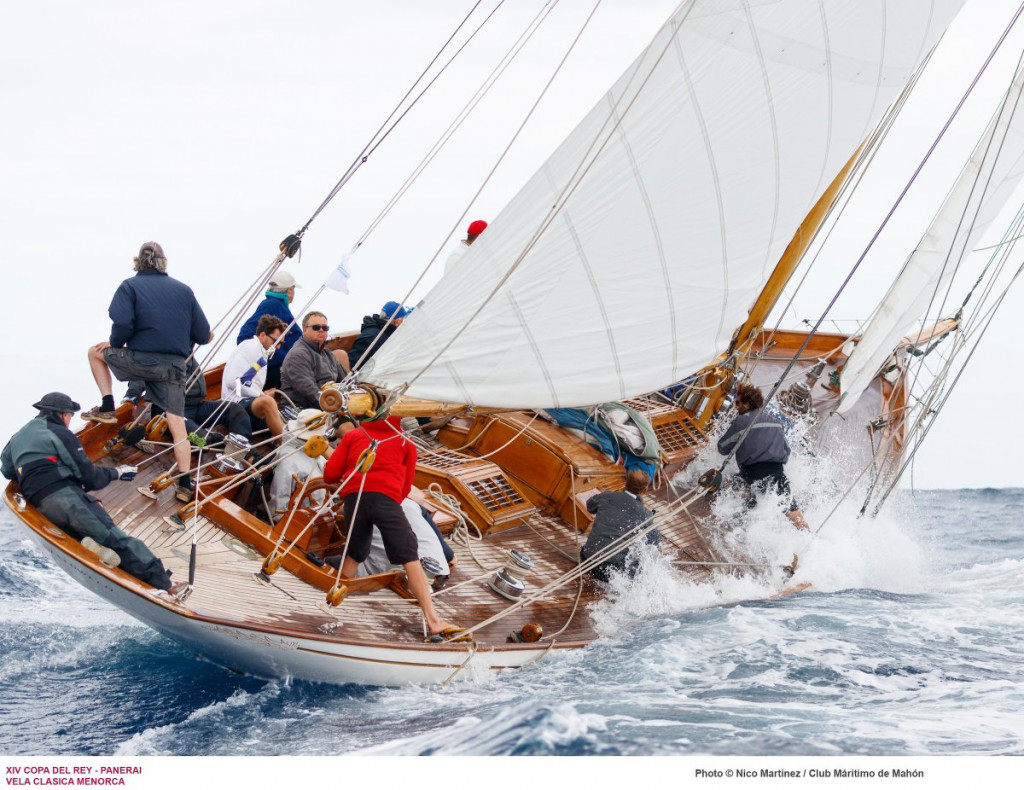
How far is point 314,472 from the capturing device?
7.45m

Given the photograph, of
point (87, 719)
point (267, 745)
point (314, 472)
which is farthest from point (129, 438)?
point (267, 745)

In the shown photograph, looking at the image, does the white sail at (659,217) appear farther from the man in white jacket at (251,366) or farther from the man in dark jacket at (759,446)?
the man in white jacket at (251,366)

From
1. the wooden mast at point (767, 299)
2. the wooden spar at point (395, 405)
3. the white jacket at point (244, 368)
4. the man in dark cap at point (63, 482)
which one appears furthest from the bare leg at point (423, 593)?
the wooden mast at point (767, 299)

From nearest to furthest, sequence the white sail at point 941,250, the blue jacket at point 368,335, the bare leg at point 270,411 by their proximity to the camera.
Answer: the bare leg at point 270,411
the blue jacket at point 368,335
the white sail at point 941,250

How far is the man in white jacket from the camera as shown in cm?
812

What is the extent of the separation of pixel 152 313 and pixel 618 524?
Answer: 3.41 m

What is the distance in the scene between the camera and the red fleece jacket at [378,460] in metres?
6.65

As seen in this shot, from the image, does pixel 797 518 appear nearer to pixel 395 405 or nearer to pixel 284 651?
pixel 395 405

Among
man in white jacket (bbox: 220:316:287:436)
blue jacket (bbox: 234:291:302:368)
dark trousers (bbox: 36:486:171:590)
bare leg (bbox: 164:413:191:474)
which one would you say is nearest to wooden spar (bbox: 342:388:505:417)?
dark trousers (bbox: 36:486:171:590)

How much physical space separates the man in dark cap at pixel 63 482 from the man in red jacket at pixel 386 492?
1145 millimetres

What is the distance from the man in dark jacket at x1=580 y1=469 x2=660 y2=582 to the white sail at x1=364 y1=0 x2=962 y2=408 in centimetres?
113

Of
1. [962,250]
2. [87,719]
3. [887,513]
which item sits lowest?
[87,719]

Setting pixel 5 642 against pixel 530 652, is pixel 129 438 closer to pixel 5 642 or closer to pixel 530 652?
pixel 5 642

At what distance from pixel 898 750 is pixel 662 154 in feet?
11.5
